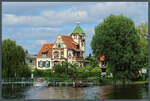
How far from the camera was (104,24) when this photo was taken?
49812 millimetres

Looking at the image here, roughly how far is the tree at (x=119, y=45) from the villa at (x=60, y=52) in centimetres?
2071

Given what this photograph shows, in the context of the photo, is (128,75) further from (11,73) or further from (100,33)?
(11,73)

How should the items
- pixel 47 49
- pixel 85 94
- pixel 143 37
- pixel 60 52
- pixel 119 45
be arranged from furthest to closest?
pixel 47 49 < pixel 60 52 < pixel 119 45 < pixel 143 37 < pixel 85 94

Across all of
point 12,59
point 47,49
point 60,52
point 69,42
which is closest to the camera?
point 12,59

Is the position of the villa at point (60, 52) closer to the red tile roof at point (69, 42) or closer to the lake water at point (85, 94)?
the red tile roof at point (69, 42)

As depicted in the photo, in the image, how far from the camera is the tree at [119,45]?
48.2m

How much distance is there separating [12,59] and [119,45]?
1765 cm

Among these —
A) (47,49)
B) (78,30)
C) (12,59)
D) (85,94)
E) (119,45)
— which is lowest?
(85,94)

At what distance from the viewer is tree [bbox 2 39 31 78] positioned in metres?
54.2

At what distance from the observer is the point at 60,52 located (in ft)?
232

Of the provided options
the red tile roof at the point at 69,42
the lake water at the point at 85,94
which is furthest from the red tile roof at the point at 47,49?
the lake water at the point at 85,94

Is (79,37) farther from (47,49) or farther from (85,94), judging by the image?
(85,94)

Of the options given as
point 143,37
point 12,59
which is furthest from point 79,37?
point 143,37

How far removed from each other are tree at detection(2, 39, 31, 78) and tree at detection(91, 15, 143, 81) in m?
12.5
